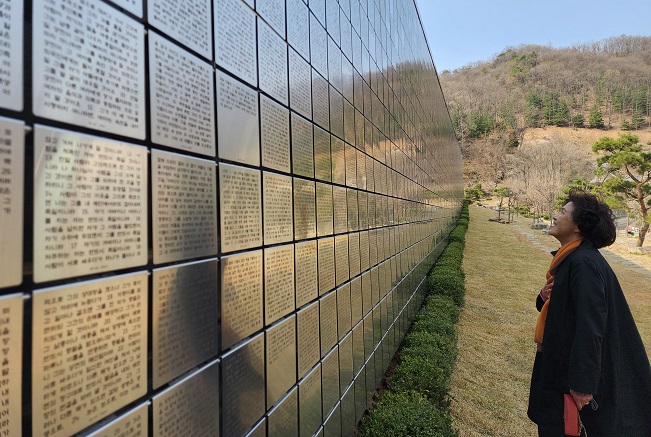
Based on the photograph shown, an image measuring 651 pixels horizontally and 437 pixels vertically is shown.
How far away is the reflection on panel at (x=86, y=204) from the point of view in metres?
0.79

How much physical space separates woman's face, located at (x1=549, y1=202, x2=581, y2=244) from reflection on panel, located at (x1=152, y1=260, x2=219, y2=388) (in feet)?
7.36

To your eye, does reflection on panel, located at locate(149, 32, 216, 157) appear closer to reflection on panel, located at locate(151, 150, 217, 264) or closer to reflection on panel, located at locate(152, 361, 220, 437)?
reflection on panel, located at locate(151, 150, 217, 264)

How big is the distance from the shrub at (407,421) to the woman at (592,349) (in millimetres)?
636

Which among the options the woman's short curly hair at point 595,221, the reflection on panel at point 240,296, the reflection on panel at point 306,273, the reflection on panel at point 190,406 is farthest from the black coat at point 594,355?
the reflection on panel at point 190,406

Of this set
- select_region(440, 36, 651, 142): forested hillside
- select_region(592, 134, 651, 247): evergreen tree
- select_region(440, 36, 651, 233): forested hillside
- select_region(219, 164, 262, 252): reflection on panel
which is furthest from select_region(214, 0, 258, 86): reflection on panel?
select_region(440, 36, 651, 142): forested hillside

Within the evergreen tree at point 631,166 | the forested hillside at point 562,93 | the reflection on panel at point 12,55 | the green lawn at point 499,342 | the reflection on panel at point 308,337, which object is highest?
the forested hillside at point 562,93

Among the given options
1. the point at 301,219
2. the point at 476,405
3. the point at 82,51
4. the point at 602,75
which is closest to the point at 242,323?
the point at 301,219

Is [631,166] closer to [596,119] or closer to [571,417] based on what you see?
[571,417]

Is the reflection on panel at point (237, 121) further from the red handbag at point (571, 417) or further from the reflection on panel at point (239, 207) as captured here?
the red handbag at point (571, 417)

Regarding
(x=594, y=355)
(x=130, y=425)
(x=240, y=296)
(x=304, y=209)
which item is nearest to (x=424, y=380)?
(x=594, y=355)

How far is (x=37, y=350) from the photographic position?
30.3 inches

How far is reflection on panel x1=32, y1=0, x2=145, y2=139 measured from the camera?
2.63ft

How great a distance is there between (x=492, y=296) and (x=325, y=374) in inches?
304

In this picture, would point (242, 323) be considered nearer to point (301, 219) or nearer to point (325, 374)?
point (301, 219)
